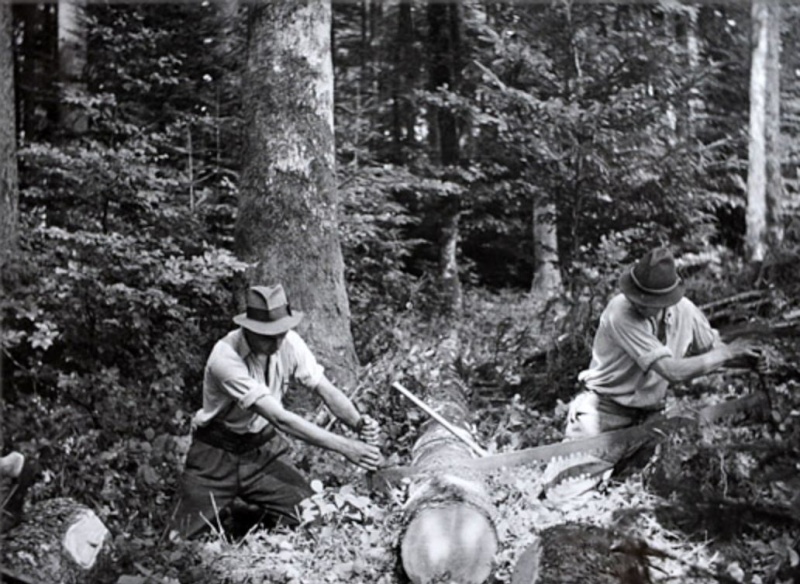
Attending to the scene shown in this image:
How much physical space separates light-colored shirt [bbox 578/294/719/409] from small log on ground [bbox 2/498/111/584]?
277cm

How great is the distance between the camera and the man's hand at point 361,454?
13.9 feet

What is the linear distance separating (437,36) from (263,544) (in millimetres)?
7883

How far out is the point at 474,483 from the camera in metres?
4.38

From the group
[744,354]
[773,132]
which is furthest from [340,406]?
[773,132]

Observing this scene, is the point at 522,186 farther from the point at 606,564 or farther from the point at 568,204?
the point at 606,564

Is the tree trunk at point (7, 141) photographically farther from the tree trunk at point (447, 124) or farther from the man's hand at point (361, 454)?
the tree trunk at point (447, 124)

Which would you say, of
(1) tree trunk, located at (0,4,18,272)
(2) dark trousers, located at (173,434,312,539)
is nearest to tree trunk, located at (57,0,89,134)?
(1) tree trunk, located at (0,4,18,272)

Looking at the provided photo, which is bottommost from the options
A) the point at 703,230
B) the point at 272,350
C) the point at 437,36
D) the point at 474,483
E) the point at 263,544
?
the point at 263,544

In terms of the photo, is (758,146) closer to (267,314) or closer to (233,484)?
(267,314)

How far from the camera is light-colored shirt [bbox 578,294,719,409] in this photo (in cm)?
464

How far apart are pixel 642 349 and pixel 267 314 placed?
6.42 ft

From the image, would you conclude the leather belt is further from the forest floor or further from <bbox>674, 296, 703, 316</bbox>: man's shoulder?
<bbox>674, 296, 703, 316</bbox>: man's shoulder

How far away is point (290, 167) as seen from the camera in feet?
20.1

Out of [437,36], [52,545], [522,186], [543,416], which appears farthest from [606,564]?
[437,36]
